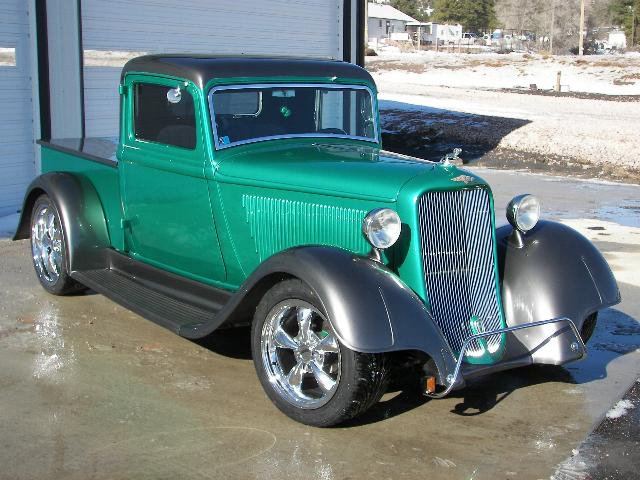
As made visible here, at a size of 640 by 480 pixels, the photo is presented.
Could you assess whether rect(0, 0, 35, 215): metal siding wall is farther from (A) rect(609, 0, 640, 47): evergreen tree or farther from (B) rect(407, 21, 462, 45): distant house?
(B) rect(407, 21, 462, 45): distant house

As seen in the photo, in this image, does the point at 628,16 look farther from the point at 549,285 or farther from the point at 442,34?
the point at 549,285

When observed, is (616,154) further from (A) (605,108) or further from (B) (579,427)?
(B) (579,427)

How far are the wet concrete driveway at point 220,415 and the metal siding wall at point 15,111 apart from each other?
4077 mm

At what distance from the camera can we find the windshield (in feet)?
16.8

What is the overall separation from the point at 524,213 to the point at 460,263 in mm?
720

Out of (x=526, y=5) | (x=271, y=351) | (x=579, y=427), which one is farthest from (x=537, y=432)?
(x=526, y=5)

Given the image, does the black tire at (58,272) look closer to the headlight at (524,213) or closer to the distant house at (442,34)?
the headlight at (524,213)

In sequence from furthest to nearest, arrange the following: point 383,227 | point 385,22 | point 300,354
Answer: point 385,22, point 300,354, point 383,227

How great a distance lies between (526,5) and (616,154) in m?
82.7

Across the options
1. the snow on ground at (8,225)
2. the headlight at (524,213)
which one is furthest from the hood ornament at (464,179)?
the snow on ground at (8,225)

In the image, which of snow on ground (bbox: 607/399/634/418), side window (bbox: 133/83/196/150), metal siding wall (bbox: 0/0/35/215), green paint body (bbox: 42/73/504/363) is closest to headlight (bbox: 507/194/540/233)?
green paint body (bbox: 42/73/504/363)

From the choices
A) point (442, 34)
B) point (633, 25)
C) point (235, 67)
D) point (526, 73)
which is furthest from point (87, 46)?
point (442, 34)

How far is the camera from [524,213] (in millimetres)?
4938

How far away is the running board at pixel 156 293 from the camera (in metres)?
4.89
